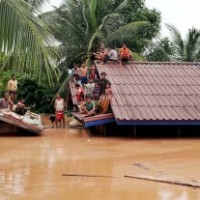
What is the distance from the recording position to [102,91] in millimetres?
15680

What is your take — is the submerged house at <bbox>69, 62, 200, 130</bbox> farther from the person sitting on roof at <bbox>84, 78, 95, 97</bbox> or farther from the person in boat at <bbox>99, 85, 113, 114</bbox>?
the person sitting on roof at <bbox>84, 78, 95, 97</bbox>

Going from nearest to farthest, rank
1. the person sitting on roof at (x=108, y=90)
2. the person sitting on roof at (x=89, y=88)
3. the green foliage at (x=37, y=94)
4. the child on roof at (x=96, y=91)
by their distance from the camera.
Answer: the person sitting on roof at (x=108, y=90) → the child on roof at (x=96, y=91) → the person sitting on roof at (x=89, y=88) → the green foliage at (x=37, y=94)

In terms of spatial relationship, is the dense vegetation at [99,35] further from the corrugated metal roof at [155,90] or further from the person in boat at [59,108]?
the corrugated metal roof at [155,90]

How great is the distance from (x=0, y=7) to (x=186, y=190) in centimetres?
417

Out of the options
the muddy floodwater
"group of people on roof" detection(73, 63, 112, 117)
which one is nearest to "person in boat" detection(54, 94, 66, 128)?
"group of people on roof" detection(73, 63, 112, 117)

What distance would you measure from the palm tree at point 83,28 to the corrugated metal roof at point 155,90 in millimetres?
4972

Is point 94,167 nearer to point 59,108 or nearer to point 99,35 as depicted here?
point 59,108

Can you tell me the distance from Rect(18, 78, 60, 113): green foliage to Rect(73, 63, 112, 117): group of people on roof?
5.75 metres

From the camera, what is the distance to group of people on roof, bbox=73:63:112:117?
15.1 metres

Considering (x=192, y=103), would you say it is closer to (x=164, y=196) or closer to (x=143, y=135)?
(x=143, y=135)

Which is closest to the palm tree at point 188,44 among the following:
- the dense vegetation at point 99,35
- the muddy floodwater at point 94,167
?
the dense vegetation at point 99,35

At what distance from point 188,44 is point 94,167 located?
16746 millimetres

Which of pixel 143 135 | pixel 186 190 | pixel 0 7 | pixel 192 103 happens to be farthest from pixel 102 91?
pixel 0 7

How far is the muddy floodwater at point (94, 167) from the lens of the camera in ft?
25.1
